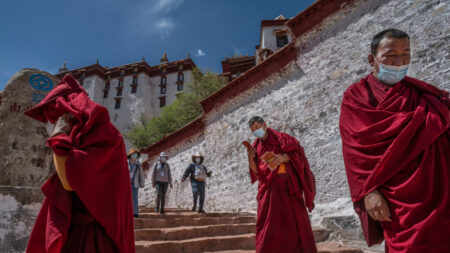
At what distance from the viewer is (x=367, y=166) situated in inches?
68.8

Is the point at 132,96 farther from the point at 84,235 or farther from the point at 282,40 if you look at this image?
the point at 84,235

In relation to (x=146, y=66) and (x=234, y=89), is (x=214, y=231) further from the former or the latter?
(x=146, y=66)

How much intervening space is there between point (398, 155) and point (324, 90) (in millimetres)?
5765

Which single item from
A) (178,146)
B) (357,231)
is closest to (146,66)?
(178,146)

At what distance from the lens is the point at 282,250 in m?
3.30

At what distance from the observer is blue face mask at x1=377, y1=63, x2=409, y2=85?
6.25 ft

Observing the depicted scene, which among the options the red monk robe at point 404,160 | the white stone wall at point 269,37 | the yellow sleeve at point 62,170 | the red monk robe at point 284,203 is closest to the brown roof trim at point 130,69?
the white stone wall at point 269,37

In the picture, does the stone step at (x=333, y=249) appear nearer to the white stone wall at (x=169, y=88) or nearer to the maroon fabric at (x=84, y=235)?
the maroon fabric at (x=84, y=235)

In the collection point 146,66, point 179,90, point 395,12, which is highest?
point 146,66

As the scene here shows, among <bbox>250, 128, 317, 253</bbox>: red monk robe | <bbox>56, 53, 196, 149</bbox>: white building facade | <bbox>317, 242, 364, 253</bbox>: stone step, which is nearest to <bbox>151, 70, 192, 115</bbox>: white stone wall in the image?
<bbox>56, 53, 196, 149</bbox>: white building facade

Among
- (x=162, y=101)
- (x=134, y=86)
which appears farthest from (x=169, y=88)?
(x=134, y=86)

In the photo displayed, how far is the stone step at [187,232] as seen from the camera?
486cm

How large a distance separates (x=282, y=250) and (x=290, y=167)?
3.30ft

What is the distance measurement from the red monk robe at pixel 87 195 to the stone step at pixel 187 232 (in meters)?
3.11
